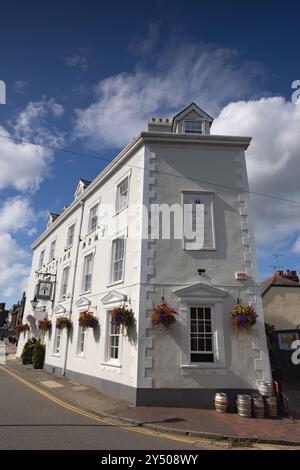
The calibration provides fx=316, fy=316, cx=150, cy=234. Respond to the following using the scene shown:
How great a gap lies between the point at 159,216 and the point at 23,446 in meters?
8.72

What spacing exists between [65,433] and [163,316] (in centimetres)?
472

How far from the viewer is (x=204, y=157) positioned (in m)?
13.7

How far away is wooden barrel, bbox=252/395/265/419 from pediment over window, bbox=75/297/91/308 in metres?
8.68

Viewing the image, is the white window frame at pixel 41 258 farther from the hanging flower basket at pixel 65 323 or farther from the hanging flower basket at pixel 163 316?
the hanging flower basket at pixel 163 316

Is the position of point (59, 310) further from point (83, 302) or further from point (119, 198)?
point (119, 198)

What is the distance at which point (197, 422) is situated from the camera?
28.5ft

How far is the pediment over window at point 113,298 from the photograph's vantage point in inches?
495

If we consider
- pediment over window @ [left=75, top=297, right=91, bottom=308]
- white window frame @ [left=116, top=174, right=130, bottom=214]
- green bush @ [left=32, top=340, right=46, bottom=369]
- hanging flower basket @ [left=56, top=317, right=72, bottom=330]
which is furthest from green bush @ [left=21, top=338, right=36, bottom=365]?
white window frame @ [left=116, top=174, right=130, bottom=214]

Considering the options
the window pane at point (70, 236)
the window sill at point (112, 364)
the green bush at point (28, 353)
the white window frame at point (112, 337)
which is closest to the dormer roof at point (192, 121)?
the white window frame at point (112, 337)

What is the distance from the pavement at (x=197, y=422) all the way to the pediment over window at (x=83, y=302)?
178 inches

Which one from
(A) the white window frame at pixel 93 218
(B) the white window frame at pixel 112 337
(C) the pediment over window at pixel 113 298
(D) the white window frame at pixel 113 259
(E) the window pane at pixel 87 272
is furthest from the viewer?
(A) the white window frame at pixel 93 218

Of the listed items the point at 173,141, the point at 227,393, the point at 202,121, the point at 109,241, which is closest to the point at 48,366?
the point at 109,241

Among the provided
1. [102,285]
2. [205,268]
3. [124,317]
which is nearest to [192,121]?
[205,268]

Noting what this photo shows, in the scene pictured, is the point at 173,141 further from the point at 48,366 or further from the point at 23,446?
the point at 48,366
